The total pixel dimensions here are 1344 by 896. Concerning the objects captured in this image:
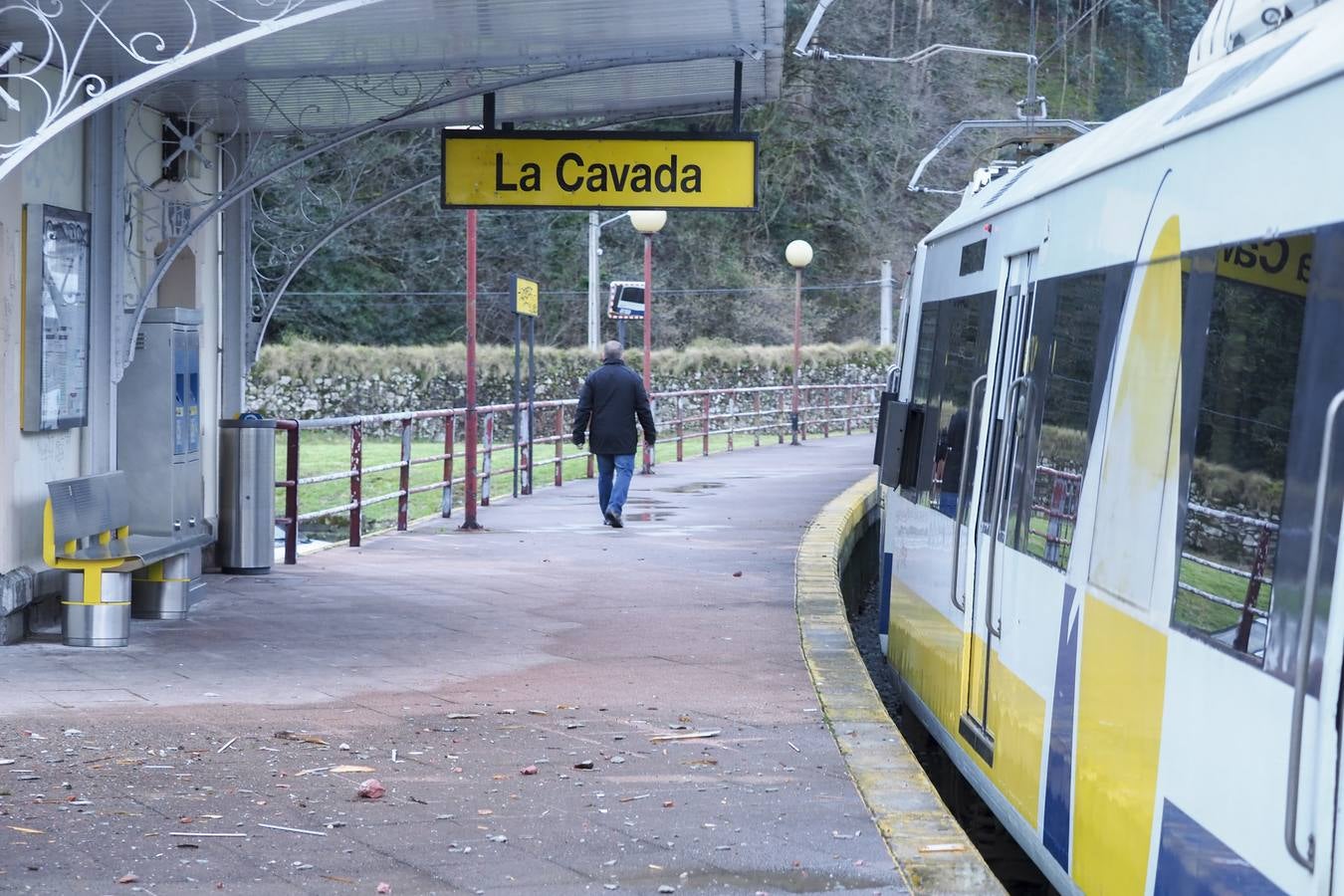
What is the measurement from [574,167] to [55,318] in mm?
2968

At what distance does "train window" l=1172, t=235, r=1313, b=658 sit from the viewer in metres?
3.46

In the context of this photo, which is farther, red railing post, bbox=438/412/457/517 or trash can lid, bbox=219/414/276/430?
red railing post, bbox=438/412/457/517

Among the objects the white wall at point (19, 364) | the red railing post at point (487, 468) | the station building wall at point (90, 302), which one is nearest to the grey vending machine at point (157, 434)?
the station building wall at point (90, 302)

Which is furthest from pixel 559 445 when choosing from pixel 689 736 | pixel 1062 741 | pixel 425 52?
pixel 1062 741

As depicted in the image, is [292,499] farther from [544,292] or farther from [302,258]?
[544,292]

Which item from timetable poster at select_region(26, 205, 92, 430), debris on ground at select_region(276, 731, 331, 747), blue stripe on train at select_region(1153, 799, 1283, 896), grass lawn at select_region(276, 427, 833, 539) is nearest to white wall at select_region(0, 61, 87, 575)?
timetable poster at select_region(26, 205, 92, 430)

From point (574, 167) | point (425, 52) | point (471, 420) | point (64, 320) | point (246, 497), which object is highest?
point (425, 52)

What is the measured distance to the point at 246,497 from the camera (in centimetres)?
1232

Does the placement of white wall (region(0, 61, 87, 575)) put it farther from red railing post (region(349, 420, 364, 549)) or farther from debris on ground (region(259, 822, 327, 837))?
red railing post (region(349, 420, 364, 549))

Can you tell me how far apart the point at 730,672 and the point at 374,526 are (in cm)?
1813

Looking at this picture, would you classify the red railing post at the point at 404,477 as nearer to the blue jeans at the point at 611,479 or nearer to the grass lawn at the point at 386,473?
the blue jeans at the point at 611,479

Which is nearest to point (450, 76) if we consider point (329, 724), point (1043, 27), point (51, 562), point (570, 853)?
point (51, 562)

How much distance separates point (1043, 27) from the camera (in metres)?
70.4

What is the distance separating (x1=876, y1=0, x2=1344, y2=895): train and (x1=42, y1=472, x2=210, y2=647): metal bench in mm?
4346
